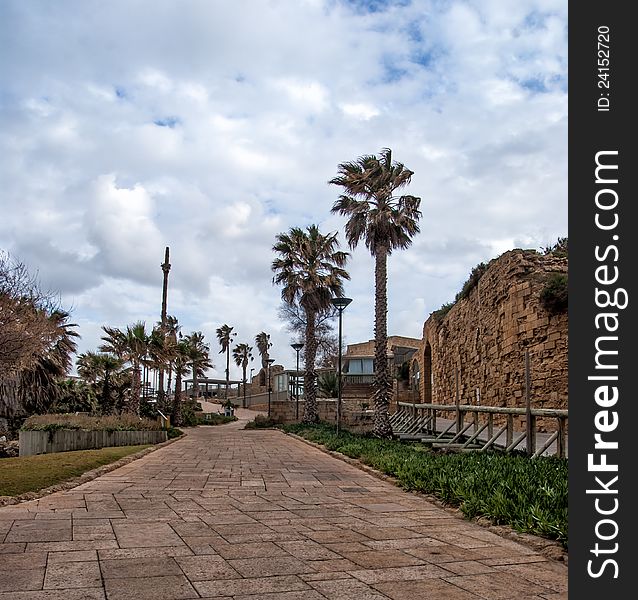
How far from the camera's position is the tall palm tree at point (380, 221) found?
20.1 m

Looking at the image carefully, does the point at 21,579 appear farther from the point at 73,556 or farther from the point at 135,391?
the point at 135,391

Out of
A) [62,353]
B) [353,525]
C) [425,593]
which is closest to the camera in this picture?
[425,593]

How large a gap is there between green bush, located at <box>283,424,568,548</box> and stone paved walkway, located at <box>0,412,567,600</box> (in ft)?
0.86

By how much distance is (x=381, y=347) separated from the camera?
20203 mm

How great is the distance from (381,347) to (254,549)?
15.3 meters

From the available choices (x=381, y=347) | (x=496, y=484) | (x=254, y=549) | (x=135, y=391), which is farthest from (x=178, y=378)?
(x=254, y=549)

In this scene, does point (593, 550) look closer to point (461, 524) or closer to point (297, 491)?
point (461, 524)

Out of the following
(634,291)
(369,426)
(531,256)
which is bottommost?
(369,426)

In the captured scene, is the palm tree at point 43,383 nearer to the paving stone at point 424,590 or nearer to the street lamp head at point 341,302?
the street lamp head at point 341,302

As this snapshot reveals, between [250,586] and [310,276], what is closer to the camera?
[250,586]

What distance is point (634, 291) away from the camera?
3.45 meters

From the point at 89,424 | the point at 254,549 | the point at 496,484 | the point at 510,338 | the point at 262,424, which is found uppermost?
the point at 510,338

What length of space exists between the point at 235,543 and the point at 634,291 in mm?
3584

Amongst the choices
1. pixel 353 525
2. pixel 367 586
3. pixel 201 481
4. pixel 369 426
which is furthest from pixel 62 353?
pixel 367 586
